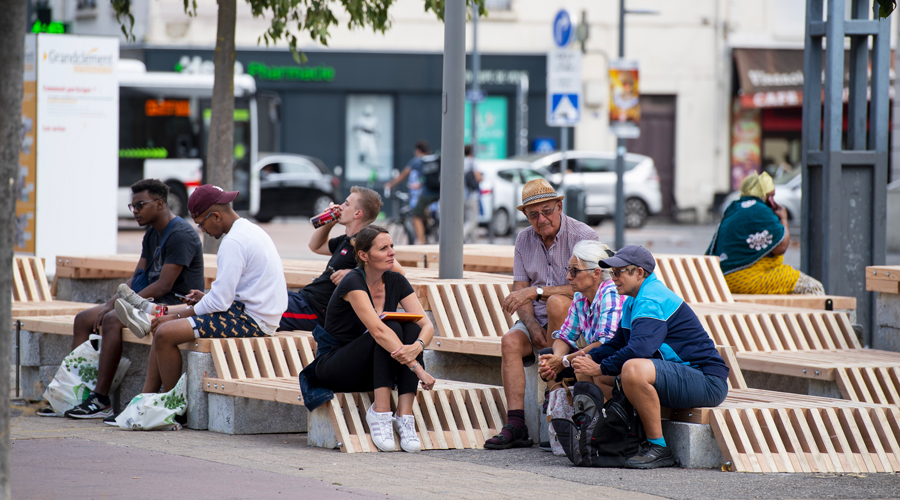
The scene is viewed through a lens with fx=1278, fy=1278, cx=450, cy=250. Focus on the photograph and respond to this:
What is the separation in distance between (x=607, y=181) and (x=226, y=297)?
21.4 m

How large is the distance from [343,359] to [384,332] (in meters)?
0.29

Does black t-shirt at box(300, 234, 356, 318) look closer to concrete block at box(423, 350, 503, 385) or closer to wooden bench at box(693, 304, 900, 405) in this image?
concrete block at box(423, 350, 503, 385)

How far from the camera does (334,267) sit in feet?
27.0

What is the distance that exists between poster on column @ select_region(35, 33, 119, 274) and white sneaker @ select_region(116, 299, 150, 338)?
6881 mm

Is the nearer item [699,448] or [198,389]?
[699,448]

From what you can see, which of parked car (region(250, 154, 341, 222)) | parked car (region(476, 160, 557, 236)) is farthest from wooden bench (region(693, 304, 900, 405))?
parked car (region(250, 154, 341, 222))

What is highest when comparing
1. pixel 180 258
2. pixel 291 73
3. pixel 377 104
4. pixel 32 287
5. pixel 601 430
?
pixel 291 73

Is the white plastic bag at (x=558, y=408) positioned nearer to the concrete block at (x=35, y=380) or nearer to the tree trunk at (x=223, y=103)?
the concrete block at (x=35, y=380)

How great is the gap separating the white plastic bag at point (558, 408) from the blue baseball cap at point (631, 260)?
713mm

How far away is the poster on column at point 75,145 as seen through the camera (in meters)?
14.2

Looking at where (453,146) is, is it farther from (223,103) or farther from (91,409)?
(223,103)

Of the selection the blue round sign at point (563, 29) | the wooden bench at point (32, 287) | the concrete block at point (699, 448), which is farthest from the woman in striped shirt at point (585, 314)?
the blue round sign at point (563, 29)

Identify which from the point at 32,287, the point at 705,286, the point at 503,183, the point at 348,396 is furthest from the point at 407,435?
the point at 503,183

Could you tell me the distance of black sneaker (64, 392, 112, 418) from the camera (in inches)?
312
